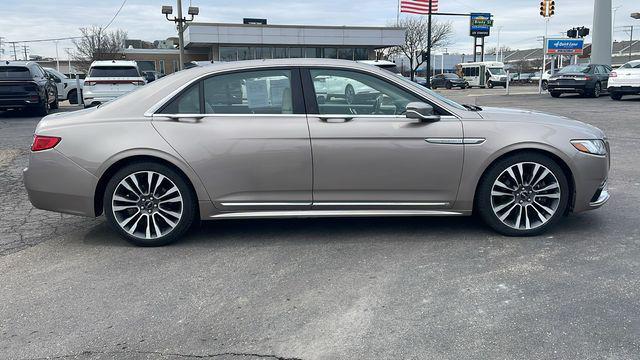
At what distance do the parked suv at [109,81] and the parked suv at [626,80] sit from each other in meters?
17.7

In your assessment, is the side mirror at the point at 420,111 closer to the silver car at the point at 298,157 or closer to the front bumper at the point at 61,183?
the silver car at the point at 298,157

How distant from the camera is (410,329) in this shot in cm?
317

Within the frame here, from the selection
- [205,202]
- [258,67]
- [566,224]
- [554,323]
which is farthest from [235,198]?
[566,224]

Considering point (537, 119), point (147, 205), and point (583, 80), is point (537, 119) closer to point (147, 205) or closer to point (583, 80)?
point (147, 205)

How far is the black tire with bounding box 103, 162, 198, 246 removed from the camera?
14.9 feet

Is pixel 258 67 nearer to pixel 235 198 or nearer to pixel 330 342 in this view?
pixel 235 198

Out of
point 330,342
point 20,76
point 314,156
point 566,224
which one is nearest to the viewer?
point 330,342

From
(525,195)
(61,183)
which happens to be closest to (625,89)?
(525,195)

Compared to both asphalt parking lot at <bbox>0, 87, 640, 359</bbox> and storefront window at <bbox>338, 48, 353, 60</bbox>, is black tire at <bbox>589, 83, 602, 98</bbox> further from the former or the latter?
storefront window at <bbox>338, 48, 353, 60</bbox>

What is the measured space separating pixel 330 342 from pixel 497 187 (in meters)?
2.34

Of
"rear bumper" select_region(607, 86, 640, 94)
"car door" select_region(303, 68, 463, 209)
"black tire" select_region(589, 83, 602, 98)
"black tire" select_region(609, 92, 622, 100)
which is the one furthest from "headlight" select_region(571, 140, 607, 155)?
"black tire" select_region(589, 83, 602, 98)

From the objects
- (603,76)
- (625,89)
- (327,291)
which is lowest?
(327,291)

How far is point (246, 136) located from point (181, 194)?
2.43 feet

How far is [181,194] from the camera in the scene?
4582mm
